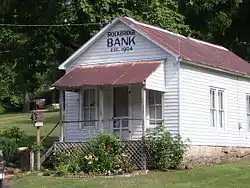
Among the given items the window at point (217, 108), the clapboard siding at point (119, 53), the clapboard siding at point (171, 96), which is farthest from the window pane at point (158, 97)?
the window at point (217, 108)

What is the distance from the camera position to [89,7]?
30484mm

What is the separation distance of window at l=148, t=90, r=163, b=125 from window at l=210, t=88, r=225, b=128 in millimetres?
2550

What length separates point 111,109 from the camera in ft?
79.7

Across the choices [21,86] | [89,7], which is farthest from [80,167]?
[21,86]

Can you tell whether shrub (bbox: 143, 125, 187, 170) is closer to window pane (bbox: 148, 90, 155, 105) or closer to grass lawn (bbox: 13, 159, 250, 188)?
grass lawn (bbox: 13, 159, 250, 188)

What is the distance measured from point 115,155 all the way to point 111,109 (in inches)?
127

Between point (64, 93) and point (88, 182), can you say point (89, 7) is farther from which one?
point (88, 182)

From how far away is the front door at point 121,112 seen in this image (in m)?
23.8

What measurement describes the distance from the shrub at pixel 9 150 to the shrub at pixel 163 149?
6.27m

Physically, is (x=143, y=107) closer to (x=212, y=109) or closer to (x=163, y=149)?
(x=163, y=149)

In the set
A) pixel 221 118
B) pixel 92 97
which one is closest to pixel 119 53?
pixel 92 97

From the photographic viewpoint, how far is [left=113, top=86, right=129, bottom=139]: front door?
78.2ft

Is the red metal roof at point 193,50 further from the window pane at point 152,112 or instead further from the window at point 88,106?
the window at point 88,106

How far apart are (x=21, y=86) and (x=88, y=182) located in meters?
16.3
